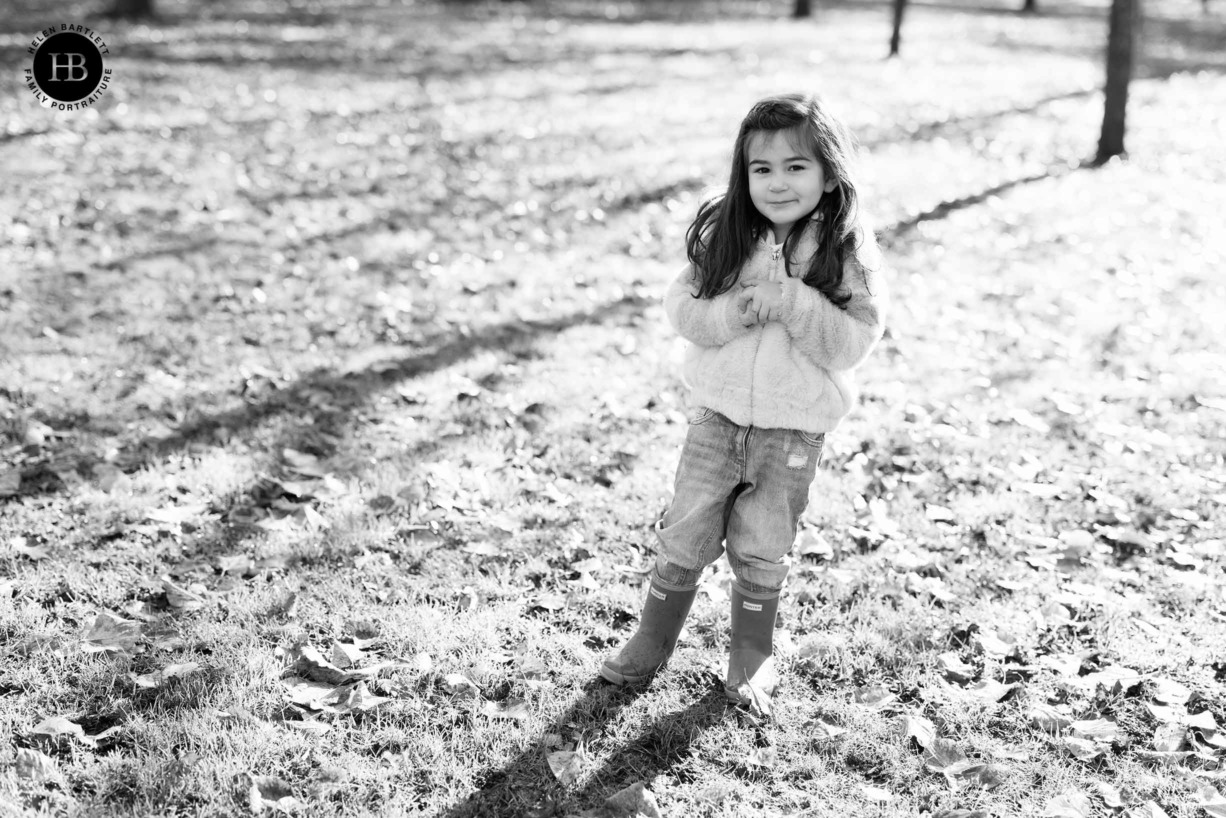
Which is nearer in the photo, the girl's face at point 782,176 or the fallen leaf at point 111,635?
the girl's face at point 782,176

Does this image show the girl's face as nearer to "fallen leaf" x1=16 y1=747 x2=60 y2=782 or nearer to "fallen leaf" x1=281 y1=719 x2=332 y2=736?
"fallen leaf" x1=281 y1=719 x2=332 y2=736

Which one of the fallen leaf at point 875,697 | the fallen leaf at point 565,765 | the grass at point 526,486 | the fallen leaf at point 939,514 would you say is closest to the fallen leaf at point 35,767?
the grass at point 526,486

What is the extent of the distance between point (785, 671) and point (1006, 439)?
2216 millimetres

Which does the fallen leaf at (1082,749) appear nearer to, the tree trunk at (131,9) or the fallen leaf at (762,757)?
the fallen leaf at (762,757)

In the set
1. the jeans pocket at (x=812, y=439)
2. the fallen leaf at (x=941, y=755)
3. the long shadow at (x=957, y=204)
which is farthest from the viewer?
the long shadow at (x=957, y=204)

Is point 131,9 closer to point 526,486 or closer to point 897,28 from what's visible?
point 897,28

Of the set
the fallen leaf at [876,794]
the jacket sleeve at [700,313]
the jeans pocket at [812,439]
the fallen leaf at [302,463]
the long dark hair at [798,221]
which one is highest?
the long dark hair at [798,221]

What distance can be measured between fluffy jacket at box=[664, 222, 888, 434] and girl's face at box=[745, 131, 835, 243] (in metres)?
0.12

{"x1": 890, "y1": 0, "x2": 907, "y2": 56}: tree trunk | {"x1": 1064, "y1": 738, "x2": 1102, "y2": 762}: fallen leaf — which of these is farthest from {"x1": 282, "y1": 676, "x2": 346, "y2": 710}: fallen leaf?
{"x1": 890, "y1": 0, "x2": 907, "y2": 56}: tree trunk

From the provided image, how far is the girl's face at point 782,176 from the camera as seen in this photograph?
2.95m

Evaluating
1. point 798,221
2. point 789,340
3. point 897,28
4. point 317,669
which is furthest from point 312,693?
point 897,28

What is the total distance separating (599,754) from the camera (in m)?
3.04

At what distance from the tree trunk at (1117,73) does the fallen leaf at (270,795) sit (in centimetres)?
1126

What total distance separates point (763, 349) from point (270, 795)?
1.75 metres
